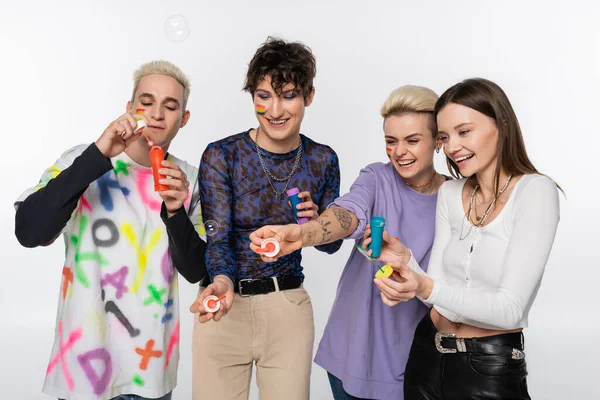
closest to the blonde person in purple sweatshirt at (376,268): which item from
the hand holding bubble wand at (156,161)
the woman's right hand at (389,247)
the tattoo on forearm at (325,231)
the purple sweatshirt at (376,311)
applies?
the purple sweatshirt at (376,311)

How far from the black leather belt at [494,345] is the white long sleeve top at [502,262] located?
5 cm

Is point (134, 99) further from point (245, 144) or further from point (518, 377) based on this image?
point (518, 377)

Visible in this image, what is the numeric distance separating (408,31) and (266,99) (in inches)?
106

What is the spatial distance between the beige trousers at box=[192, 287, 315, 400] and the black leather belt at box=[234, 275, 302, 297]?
20mm

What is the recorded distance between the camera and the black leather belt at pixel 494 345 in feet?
7.63

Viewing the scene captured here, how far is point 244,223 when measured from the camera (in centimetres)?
284

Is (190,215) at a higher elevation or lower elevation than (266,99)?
lower

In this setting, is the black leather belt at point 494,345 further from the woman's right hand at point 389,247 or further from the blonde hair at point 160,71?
the blonde hair at point 160,71

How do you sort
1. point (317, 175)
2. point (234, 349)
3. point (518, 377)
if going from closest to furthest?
point (518, 377) < point (234, 349) < point (317, 175)

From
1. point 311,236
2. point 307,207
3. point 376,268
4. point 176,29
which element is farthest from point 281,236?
point 176,29

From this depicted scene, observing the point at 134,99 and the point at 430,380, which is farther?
the point at 134,99

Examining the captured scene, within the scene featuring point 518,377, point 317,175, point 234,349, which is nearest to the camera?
point 518,377

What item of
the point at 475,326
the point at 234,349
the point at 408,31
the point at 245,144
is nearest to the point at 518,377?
the point at 475,326

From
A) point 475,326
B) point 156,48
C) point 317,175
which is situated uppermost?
point 156,48
